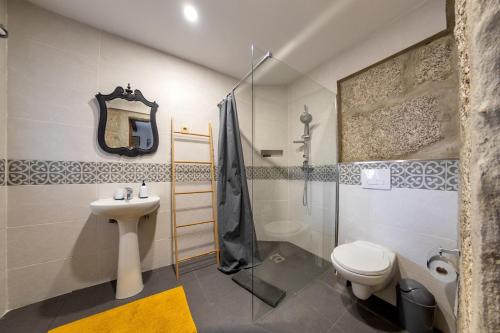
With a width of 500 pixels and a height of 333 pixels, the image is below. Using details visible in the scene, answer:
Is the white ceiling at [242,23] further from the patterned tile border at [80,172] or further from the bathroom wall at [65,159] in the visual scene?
the patterned tile border at [80,172]

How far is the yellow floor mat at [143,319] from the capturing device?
1.22 metres

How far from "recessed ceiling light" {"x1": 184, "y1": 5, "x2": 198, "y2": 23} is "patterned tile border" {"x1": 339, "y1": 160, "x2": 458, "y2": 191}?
2.00 meters

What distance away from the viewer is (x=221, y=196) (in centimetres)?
197

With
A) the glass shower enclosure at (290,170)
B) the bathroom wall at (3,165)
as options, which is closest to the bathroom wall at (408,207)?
the glass shower enclosure at (290,170)

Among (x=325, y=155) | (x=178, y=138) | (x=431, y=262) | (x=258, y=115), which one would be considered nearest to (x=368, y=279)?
(x=431, y=262)

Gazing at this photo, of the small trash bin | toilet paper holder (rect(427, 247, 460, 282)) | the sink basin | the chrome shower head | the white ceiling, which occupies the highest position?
the white ceiling

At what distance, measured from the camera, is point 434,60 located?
50.4 inches

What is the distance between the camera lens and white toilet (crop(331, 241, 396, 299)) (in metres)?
1.17

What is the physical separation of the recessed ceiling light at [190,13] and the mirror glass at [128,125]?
3.02 ft

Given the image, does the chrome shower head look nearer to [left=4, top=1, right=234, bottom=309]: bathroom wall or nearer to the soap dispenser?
[left=4, top=1, right=234, bottom=309]: bathroom wall

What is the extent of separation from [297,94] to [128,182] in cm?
198

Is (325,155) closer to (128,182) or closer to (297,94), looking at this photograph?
(297,94)

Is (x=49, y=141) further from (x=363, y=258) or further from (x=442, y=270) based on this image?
(x=442, y=270)

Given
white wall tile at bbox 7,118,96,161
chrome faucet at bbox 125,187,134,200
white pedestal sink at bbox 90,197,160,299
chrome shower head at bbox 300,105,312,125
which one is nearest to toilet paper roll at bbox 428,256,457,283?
chrome shower head at bbox 300,105,312,125
